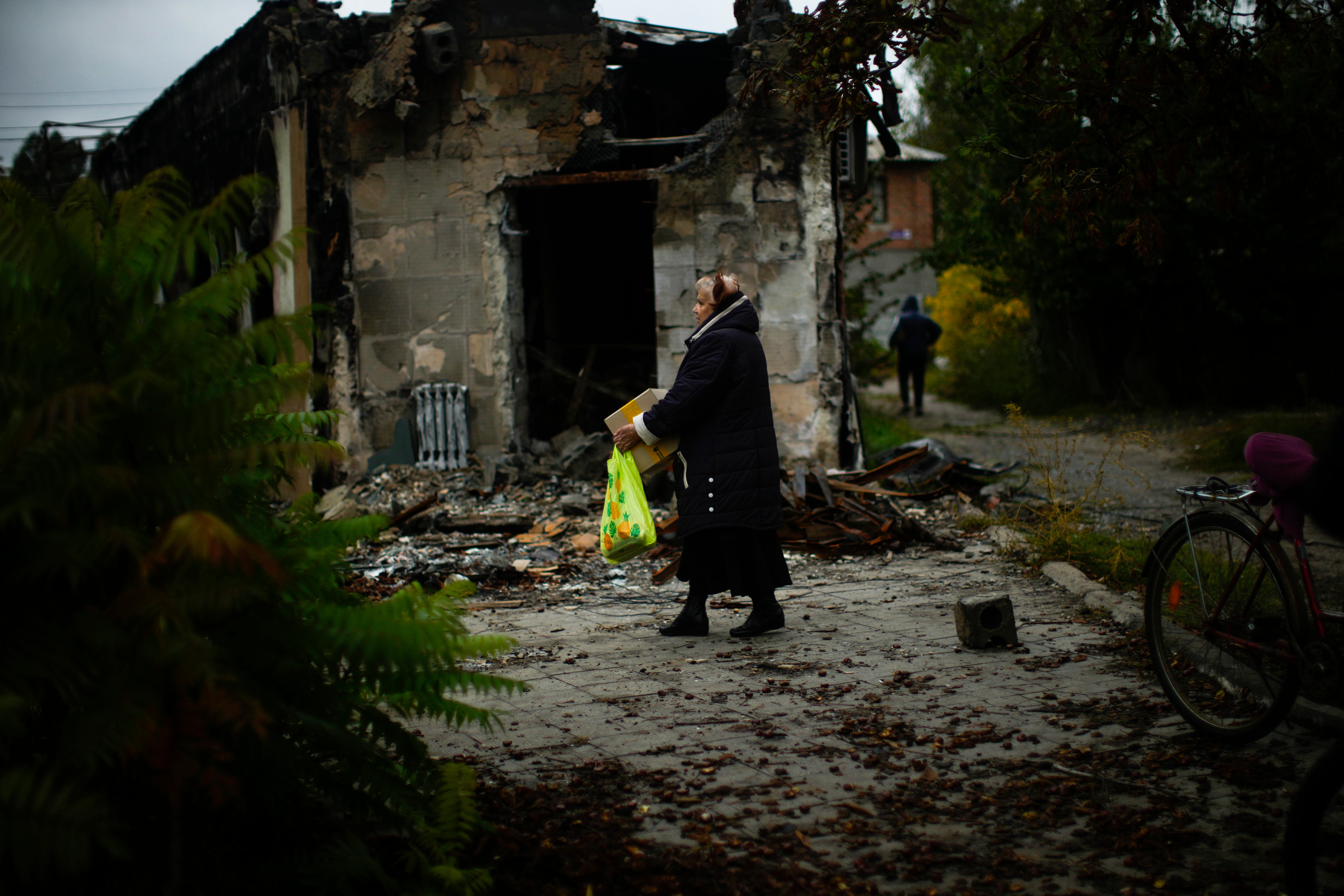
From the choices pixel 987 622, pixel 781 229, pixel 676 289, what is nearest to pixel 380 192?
pixel 676 289

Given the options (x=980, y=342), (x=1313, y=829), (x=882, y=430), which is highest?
(x=980, y=342)

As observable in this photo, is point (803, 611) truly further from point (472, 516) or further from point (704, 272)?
point (704, 272)

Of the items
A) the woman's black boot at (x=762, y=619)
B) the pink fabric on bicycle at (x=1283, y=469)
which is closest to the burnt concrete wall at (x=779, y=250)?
the woman's black boot at (x=762, y=619)

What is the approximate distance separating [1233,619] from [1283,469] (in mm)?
628

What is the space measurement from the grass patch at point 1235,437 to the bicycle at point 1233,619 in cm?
803

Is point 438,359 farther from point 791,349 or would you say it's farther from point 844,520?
point 844,520

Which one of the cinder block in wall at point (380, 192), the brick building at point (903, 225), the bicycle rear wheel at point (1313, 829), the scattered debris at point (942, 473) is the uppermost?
the brick building at point (903, 225)

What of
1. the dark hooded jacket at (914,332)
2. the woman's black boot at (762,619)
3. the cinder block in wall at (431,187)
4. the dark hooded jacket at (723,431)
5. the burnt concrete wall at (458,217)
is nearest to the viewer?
the dark hooded jacket at (723,431)

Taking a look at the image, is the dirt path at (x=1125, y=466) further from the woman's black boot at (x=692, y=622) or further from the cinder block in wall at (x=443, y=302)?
the cinder block in wall at (x=443, y=302)

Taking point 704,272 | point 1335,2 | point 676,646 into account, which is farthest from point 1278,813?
point 704,272

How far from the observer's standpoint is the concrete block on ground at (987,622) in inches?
188

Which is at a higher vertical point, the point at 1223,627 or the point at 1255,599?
the point at 1255,599

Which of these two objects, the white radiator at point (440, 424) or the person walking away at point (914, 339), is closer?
the white radiator at point (440, 424)

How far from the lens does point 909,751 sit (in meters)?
3.49
